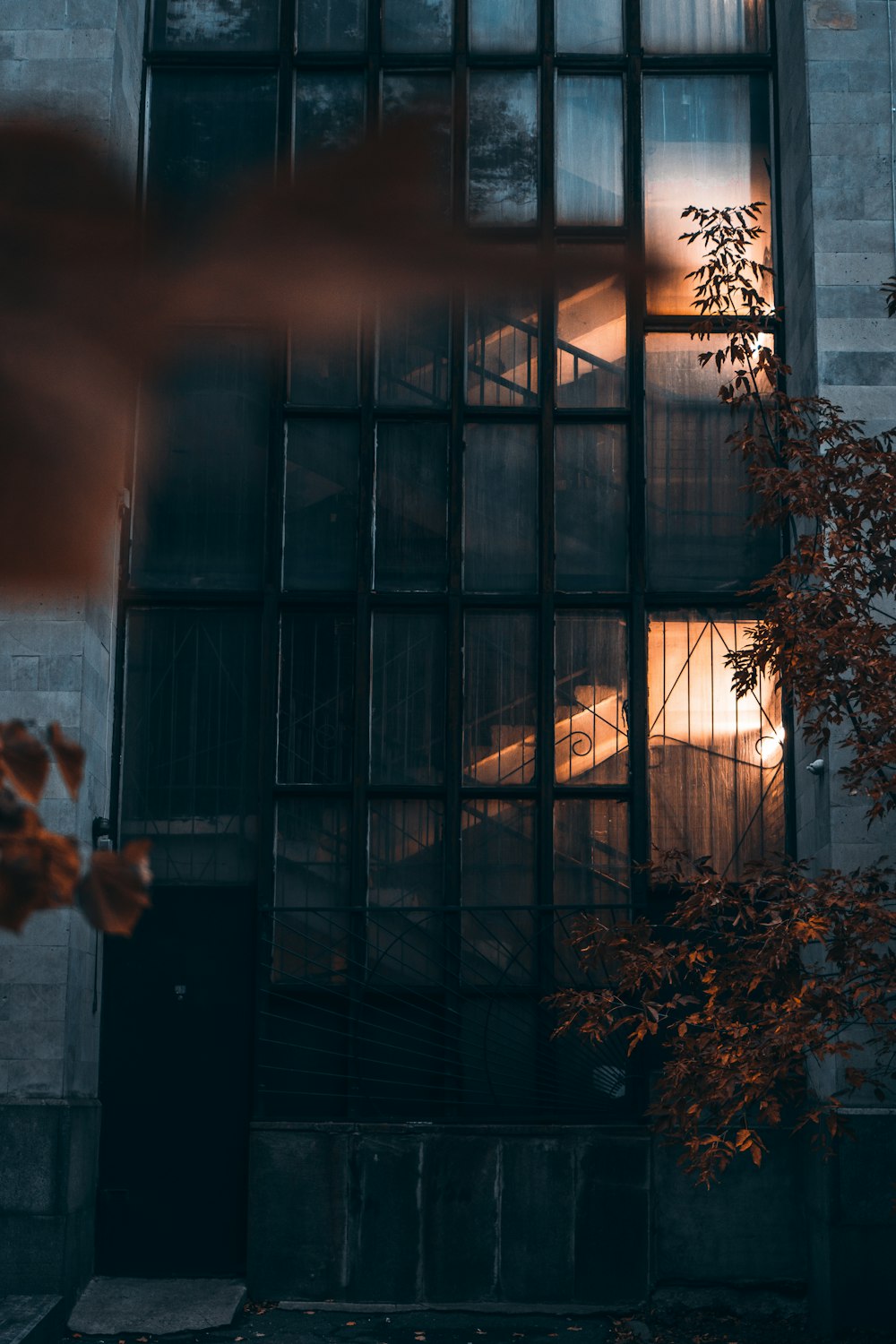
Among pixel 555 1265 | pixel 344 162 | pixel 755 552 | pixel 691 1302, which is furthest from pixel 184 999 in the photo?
pixel 344 162

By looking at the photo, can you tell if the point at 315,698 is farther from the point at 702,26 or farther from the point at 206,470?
the point at 702,26

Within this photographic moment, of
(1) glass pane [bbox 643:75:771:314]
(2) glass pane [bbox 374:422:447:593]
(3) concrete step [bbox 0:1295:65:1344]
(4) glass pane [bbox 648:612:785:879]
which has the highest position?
(1) glass pane [bbox 643:75:771:314]

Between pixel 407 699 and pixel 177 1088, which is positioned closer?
pixel 177 1088

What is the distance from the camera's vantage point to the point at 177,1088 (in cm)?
1451

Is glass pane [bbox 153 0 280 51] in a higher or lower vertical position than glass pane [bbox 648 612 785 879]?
higher

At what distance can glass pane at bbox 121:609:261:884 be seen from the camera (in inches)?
587

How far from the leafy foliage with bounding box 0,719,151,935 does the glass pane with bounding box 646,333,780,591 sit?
38.6ft

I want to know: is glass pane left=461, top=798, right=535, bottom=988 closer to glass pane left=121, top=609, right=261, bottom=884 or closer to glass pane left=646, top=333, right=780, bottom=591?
glass pane left=121, top=609, right=261, bottom=884

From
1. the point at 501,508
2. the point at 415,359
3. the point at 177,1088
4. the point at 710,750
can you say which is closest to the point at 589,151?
the point at 415,359

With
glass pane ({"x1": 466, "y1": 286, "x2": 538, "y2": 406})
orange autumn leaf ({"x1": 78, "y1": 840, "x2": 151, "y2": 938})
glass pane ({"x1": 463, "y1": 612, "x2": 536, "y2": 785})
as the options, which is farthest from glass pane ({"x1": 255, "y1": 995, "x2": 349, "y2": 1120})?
orange autumn leaf ({"x1": 78, "y1": 840, "x2": 151, "y2": 938})

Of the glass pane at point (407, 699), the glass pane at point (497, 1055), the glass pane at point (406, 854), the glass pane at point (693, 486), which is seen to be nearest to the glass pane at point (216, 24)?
the glass pane at point (693, 486)

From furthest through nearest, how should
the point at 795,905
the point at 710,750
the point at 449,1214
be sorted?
1. the point at 710,750
2. the point at 449,1214
3. the point at 795,905

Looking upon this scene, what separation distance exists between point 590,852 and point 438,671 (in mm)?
2223

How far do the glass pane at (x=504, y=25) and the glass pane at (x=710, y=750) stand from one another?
19.8ft
